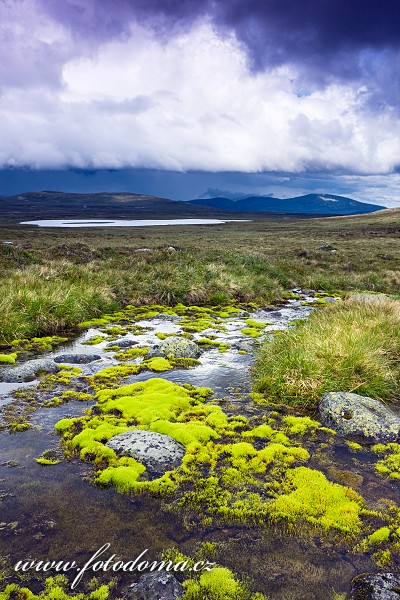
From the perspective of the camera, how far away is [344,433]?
21.5ft

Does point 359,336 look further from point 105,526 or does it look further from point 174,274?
point 174,274

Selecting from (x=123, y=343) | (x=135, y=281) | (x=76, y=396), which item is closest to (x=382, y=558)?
(x=76, y=396)

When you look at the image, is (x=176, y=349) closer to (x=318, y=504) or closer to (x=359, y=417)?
(x=359, y=417)

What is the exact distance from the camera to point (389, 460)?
581 cm

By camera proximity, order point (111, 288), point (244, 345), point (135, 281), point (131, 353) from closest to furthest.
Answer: point (131, 353), point (244, 345), point (111, 288), point (135, 281)

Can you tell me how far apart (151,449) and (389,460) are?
3541 millimetres

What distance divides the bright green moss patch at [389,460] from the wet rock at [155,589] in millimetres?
3399

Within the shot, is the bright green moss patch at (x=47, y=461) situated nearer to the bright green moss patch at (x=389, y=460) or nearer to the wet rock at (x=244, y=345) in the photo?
the bright green moss patch at (x=389, y=460)

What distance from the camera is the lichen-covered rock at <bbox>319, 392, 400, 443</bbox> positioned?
6.46m

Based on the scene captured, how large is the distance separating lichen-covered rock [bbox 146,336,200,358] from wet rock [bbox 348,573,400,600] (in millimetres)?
6974

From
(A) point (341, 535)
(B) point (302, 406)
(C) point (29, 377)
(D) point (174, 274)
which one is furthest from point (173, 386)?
(D) point (174, 274)

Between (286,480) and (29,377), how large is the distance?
6.04 meters

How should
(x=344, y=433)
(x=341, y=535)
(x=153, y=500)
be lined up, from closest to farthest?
1. (x=341, y=535)
2. (x=153, y=500)
3. (x=344, y=433)

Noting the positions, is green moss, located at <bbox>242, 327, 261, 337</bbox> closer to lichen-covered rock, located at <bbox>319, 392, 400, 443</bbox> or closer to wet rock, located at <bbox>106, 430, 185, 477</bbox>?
lichen-covered rock, located at <bbox>319, 392, 400, 443</bbox>
